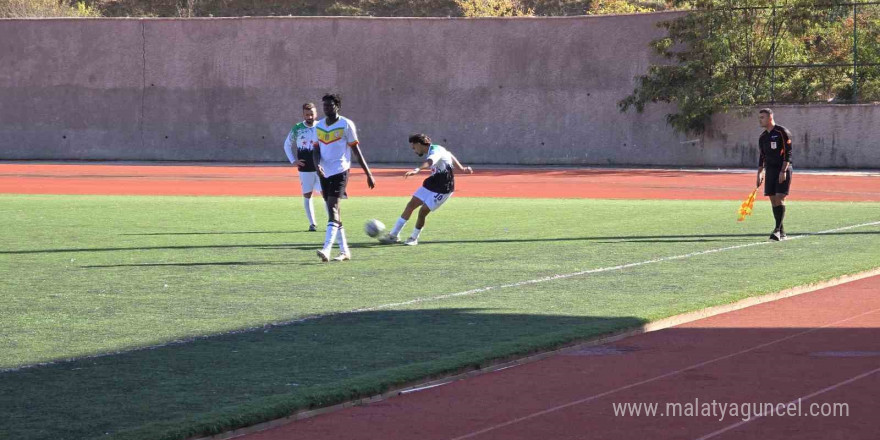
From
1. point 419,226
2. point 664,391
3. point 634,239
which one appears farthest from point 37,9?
point 664,391

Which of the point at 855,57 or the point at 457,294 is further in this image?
the point at 855,57

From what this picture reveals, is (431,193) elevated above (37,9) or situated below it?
below

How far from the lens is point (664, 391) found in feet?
24.0

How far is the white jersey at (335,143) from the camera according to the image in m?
14.0

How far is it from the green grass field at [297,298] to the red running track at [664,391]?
0.36 m

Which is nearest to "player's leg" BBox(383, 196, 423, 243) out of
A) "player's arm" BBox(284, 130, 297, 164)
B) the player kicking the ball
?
the player kicking the ball

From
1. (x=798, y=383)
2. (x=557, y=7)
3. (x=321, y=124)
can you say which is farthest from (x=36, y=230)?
(x=557, y=7)

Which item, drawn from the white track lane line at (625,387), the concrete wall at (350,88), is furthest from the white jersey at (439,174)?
the concrete wall at (350,88)

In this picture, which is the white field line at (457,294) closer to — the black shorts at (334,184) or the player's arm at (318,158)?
the black shorts at (334,184)

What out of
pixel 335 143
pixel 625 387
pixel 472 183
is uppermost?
pixel 335 143

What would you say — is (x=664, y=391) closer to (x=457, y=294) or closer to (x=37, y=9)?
(x=457, y=294)

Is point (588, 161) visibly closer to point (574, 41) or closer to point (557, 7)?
point (574, 41)

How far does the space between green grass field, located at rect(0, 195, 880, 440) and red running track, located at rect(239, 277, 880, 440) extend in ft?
1.17

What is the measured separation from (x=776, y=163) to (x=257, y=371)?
11474 millimetres
